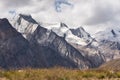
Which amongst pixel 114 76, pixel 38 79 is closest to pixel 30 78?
pixel 38 79

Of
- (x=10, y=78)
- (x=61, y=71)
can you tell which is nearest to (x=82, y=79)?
(x=61, y=71)

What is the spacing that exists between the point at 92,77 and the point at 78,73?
3.09 feet

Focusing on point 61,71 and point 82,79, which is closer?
point 82,79

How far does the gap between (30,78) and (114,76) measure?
5.24m

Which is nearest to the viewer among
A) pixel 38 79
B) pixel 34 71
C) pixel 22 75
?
pixel 38 79

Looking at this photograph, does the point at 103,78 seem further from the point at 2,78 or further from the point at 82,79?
the point at 2,78

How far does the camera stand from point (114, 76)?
20.4m

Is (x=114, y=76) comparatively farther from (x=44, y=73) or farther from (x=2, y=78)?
(x=2, y=78)

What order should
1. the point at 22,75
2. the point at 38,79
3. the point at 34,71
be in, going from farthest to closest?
1. the point at 34,71
2. the point at 22,75
3. the point at 38,79

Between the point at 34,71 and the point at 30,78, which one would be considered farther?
the point at 34,71

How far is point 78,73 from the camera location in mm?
20469

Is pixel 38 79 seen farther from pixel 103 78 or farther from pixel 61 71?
pixel 103 78

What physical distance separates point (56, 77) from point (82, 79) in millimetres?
1408

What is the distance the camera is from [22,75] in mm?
19234
